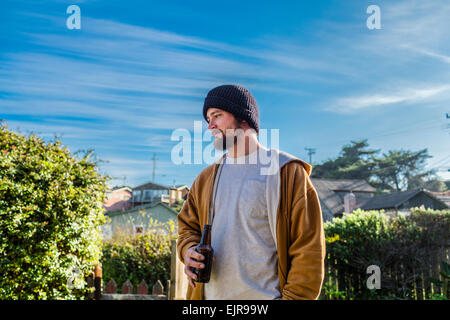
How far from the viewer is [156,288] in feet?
16.4

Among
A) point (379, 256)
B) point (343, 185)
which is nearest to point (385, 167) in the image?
point (343, 185)

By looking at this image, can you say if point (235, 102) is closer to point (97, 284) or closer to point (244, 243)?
point (244, 243)

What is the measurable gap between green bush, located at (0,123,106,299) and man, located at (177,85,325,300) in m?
3.01

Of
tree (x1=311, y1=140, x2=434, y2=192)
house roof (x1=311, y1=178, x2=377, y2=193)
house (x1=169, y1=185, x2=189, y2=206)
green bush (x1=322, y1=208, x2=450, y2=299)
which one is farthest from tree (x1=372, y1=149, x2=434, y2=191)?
green bush (x1=322, y1=208, x2=450, y2=299)

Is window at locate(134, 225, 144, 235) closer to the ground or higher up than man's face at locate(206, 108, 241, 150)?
closer to the ground

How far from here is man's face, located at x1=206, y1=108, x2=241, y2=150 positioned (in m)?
2.20

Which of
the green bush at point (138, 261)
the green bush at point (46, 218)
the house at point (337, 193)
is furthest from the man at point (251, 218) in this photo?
the house at point (337, 193)

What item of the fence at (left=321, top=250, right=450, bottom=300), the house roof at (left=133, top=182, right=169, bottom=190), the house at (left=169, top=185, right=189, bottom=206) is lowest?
the fence at (left=321, top=250, right=450, bottom=300)

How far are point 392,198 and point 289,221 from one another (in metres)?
33.7

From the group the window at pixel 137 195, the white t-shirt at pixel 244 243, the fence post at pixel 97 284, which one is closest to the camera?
the white t-shirt at pixel 244 243

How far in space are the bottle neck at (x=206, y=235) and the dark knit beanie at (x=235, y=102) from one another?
686 millimetres

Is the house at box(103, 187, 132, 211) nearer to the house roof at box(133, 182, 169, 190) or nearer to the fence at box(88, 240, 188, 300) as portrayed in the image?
the house roof at box(133, 182, 169, 190)

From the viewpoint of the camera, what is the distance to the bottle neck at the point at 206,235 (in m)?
2.08

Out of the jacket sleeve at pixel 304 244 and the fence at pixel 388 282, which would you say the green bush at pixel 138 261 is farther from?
the jacket sleeve at pixel 304 244
